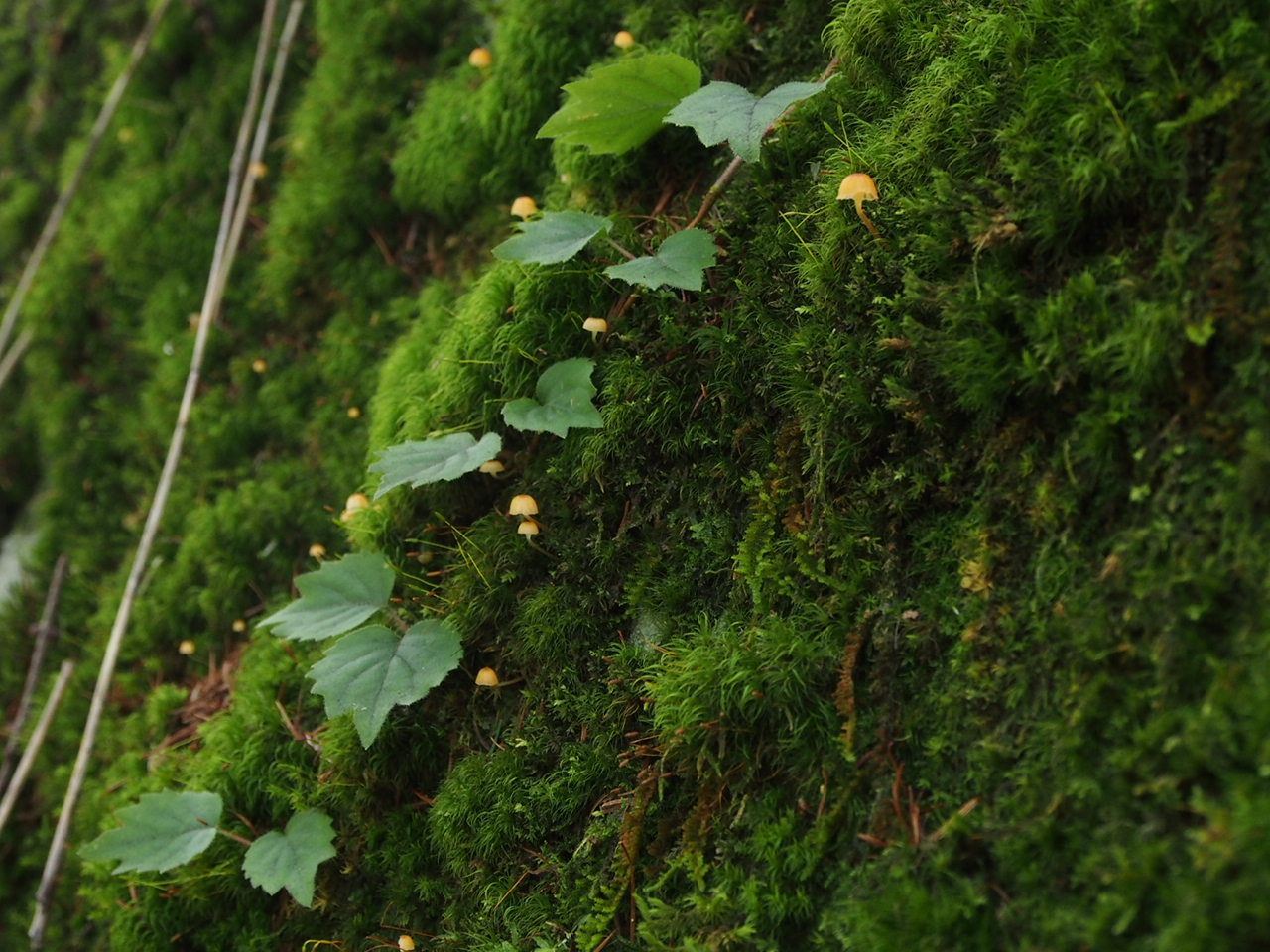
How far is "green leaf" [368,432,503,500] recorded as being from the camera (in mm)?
2717

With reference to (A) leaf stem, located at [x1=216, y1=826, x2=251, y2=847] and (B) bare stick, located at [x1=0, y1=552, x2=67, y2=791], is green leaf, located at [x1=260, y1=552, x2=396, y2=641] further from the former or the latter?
(B) bare stick, located at [x1=0, y1=552, x2=67, y2=791]

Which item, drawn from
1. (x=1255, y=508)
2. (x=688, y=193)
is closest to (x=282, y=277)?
(x=688, y=193)

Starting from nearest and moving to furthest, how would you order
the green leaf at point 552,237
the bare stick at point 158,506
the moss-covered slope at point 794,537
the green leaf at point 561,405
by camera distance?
the moss-covered slope at point 794,537
the green leaf at point 561,405
the green leaf at point 552,237
the bare stick at point 158,506

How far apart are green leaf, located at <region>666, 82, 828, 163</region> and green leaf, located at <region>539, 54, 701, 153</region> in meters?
0.13

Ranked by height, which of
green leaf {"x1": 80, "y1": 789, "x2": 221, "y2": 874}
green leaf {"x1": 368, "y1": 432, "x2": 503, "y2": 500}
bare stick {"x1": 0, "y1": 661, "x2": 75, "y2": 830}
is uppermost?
green leaf {"x1": 368, "y1": 432, "x2": 503, "y2": 500}

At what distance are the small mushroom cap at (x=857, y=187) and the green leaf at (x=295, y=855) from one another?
2.17m

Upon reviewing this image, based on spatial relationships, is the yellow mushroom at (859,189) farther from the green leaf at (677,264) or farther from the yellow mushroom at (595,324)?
the yellow mushroom at (595,324)

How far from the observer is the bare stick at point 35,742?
3734mm

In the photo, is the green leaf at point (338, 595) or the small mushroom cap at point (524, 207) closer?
the green leaf at point (338, 595)

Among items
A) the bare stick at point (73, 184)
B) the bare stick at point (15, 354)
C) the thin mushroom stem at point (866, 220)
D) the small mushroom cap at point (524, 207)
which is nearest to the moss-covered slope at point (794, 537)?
the thin mushroom stem at point (866, 220)

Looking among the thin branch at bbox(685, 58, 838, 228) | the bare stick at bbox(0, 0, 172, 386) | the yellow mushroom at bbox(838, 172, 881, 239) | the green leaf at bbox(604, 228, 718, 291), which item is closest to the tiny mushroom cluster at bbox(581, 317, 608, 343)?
the green leaf at bbox(604, 228, 718, 291)

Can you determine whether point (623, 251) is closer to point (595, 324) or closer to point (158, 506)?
point (595, 324)

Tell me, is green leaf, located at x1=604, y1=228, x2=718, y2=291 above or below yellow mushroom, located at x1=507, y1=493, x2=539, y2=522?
above

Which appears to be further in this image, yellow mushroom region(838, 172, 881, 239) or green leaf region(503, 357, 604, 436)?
green leaf region(503, 357, 604, 436)
